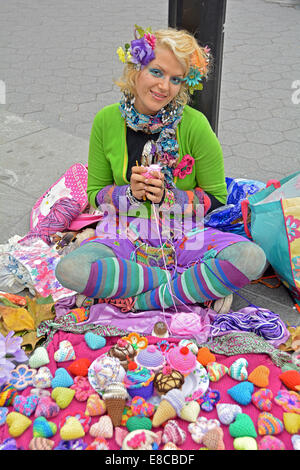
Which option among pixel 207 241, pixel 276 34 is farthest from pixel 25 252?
pixel 276 34

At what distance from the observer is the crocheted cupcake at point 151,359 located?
1.74 meters

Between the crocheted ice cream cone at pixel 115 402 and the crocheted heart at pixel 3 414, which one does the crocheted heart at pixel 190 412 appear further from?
the crocheted heart at pixel 3 414

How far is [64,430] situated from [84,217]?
1.36 meters

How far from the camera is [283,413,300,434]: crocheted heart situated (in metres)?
1.51

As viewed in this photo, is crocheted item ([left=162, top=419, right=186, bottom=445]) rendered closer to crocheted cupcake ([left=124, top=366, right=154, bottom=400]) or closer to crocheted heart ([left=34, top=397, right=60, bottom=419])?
crocheted cupcake ([left=124, top=366, right=154, bottom=400])

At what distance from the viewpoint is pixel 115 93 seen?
4551 mm

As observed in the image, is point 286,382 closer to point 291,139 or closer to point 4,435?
point 4,435

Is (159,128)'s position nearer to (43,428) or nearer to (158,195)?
(158,195)

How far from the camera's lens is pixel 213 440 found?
4.83ft

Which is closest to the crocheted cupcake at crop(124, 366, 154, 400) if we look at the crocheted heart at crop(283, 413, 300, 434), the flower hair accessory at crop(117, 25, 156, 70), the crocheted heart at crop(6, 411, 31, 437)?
the crocheted heart at crop(6, 411, 31, 437)

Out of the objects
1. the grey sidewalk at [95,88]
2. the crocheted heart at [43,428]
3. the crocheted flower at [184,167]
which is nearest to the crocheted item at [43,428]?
the crocheted heart at [43,428]

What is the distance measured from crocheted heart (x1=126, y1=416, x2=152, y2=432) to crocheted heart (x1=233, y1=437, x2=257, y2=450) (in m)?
0.27

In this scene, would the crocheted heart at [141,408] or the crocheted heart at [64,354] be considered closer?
the crocheted heart at [141,408]

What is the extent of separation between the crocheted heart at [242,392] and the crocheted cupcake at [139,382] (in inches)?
11.0
